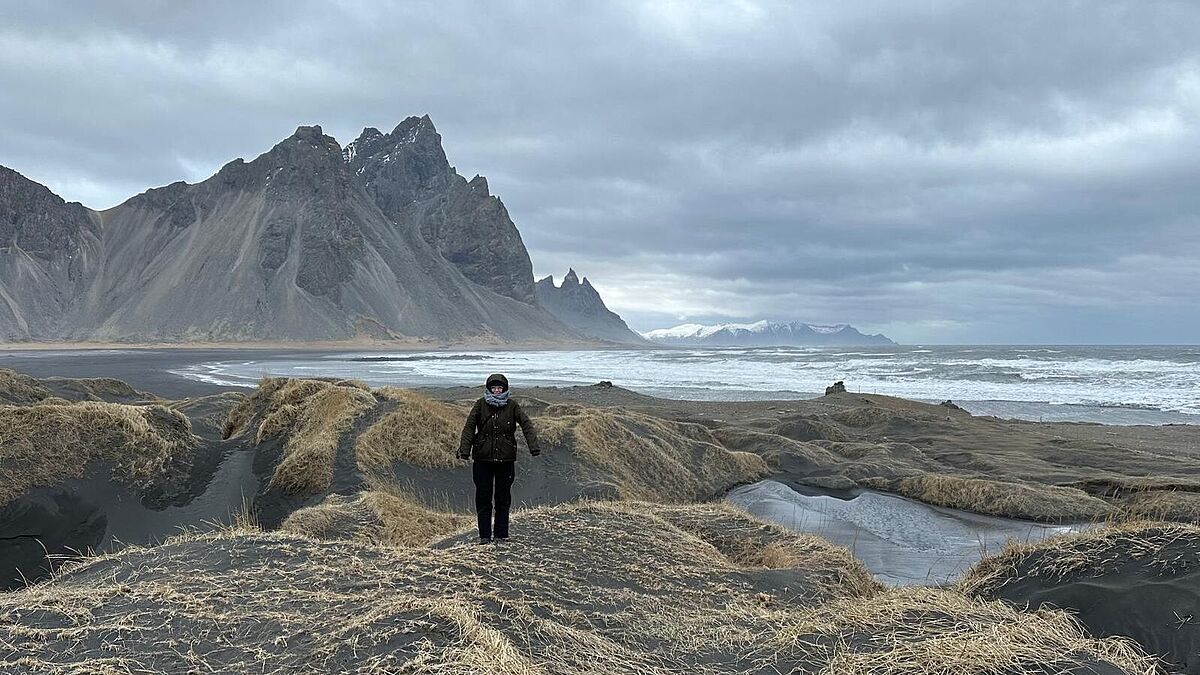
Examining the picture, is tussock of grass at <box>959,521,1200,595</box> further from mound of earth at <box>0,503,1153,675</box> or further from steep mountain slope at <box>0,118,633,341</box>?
steep mountain slope at <box>0,118,633,341</box>

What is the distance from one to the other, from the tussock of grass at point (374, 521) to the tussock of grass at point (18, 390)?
13.7 meters

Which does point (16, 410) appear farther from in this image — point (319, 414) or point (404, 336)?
point (404, 336)

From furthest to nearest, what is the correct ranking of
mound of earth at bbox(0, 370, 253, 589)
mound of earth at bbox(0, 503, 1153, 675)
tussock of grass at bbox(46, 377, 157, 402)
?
tussock of grass at bbox(46, 377, 157, 402) → mound of earth at bbox(0, 370, 253, 589) → mound of earth at bbox(0, 503, 1153, 675)

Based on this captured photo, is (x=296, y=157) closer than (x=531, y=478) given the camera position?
No

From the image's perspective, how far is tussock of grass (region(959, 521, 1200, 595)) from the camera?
7.29 meters

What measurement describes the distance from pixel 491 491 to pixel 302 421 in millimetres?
7864

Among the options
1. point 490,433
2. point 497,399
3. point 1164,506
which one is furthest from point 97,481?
point 1164,506

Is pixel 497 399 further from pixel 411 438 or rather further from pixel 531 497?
pixel 411 438

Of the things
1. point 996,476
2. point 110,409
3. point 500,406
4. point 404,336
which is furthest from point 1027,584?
point 404,336

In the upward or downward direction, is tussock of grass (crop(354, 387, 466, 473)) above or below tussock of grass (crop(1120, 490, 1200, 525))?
above

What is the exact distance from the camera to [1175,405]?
41.2 meters

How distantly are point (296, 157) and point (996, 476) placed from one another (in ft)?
534

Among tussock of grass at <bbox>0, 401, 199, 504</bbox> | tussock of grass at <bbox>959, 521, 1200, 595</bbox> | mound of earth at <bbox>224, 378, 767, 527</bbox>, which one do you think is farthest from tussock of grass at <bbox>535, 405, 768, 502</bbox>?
tussock of grass at <bbox>0, 401, 199, 504</bbox>

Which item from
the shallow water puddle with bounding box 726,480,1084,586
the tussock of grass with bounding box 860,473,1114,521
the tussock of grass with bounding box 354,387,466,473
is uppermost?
the tussock of grass with bounding box 354,387,466,473
